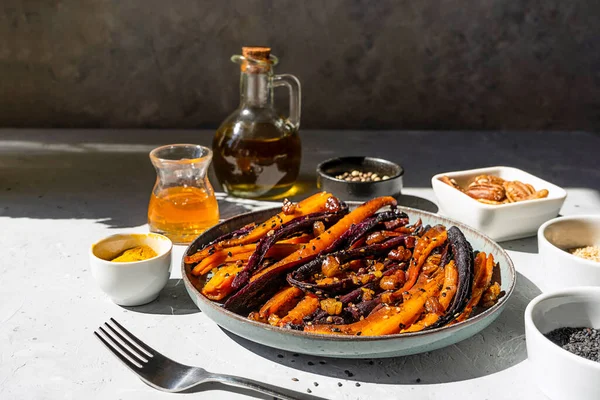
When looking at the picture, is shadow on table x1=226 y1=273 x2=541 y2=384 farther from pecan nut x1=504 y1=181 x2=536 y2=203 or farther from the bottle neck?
the bottle neck

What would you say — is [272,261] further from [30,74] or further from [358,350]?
[30,74]

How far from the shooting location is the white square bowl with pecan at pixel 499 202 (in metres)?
1.89

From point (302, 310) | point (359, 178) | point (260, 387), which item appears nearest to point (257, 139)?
point (359, 178)

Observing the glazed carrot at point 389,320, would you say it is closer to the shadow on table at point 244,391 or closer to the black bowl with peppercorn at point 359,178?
the shadow on table at point 244,391

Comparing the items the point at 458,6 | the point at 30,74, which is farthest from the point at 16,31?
the point at 458,6

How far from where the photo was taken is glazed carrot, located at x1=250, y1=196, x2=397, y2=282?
1.51 m

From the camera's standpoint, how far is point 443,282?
146 centimetres

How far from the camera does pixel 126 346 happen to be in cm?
138

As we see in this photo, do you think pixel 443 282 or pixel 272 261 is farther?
pixel 272 261

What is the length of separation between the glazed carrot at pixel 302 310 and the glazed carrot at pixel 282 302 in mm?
16

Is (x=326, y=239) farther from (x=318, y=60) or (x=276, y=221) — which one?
(x=318, y=60)

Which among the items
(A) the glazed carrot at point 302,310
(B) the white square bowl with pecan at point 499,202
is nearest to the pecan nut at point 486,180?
→ (B) the white square bowl with pecan at point 499,202

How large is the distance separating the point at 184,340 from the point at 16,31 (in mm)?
2137

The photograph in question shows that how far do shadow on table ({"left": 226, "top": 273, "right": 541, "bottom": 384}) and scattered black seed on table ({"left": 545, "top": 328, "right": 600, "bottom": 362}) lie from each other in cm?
9
